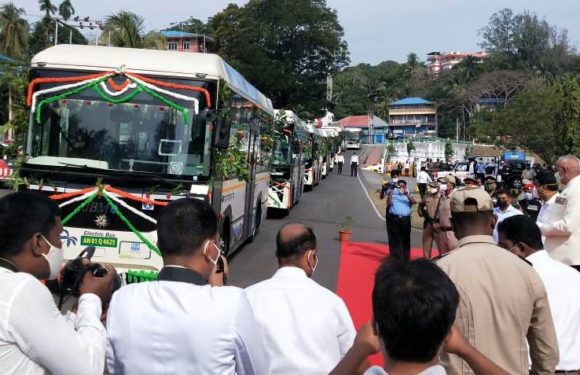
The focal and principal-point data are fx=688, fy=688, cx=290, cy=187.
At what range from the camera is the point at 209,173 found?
9359mm

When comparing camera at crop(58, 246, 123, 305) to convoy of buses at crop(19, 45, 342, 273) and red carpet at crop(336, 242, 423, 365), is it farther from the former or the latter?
convoy of buses at crop(19, 45, 342, 273)

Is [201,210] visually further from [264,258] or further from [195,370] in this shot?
[264,258]

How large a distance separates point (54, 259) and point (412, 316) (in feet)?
5.21

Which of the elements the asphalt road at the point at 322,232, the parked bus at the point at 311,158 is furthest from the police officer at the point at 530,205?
the parked bus at the point at 311,158

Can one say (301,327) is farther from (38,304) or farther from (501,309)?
(38,304)

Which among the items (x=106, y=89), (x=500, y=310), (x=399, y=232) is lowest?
(x=399, y=232)

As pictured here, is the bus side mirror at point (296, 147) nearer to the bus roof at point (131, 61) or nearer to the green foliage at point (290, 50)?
the bus roof at point (131, 61)

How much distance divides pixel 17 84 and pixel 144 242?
2.97 meters

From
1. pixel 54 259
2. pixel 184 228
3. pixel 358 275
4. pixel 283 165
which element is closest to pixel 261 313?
pixel 184 228

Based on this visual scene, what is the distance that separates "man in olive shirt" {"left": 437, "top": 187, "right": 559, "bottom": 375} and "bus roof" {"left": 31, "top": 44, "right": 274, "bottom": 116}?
656cm

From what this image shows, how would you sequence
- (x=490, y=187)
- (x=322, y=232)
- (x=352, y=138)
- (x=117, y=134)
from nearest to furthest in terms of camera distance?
(x=117, y=134), (x=490, y=187), (x=322, y=232), (x=352, y=138)

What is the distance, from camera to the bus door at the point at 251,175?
44.9ft

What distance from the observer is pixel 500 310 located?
133 inches

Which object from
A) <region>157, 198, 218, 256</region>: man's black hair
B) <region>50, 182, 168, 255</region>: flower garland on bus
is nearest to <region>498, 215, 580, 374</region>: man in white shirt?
<region>157, 198, 218, 256</region>: man's black hair
